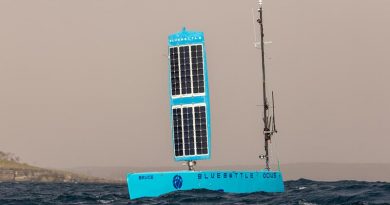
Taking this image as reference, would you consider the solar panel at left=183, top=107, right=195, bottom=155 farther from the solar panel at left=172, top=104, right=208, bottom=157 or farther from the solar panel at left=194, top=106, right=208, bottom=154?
the solar panel at left=194, top=106, right=208, bottom=154

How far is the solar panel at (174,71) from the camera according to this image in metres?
51.5

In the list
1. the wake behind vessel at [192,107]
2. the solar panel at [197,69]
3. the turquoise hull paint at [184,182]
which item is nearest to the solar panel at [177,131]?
the wake behind vessel at [192,107]

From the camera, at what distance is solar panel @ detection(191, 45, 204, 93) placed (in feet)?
167

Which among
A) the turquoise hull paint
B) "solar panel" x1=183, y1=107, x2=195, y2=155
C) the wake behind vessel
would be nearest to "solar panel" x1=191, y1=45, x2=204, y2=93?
the wake behind vessel

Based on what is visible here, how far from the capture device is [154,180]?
48250 millimetres

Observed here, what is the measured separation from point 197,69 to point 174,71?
1732 mm

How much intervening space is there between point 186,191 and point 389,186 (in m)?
17.6

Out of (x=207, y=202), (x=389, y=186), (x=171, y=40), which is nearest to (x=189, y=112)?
(x=171, y=40)

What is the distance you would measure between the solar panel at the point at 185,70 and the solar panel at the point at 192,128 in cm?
128

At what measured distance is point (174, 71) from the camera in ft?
170

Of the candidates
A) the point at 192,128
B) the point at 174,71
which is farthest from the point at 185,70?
the point at 192,128

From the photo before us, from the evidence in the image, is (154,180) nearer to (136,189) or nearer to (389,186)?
(136,189)

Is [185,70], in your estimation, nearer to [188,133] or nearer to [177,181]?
[188,133]

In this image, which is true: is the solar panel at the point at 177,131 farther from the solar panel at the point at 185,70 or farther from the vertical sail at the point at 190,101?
the solar panel at the point at 185,70
